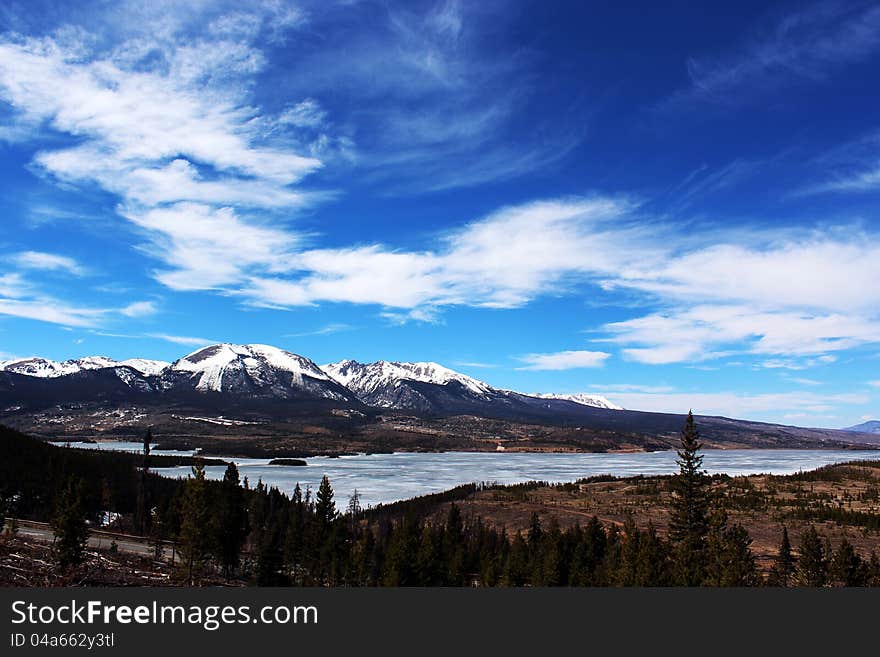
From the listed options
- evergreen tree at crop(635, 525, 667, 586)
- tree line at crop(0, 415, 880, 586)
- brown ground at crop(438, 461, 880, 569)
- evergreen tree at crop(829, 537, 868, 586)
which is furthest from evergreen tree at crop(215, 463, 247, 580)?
evergreen tree at crop(829, 537, 868, 586)

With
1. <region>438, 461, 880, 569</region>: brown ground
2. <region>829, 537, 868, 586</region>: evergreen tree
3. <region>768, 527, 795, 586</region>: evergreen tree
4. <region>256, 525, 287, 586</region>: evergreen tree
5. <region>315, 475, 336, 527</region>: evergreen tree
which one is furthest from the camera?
<region>438, 461, 880, 569</region>: brown ground

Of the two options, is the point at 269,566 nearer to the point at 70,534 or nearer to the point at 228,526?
the point at 228,526

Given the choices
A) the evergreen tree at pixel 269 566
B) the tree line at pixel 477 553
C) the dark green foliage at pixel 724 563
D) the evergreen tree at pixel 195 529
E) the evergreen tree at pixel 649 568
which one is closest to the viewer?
the dark green foliage at pixel 724 563

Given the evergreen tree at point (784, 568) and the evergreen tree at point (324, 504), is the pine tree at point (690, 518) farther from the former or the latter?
the evergreen tree at point (324, 504)

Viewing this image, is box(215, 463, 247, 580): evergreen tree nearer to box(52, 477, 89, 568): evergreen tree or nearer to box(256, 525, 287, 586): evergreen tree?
box(256, 525, 287, 586): evergreen tree

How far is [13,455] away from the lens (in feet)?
392

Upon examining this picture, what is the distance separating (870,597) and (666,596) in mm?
5560

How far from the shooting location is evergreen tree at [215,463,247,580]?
59.7 m

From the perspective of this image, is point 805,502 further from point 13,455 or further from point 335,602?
point 13,455

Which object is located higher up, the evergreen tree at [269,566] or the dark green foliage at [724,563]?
the dark green foliage at [724,563]

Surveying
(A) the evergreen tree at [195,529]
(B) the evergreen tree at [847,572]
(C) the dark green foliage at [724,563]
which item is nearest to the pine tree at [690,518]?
(C) the dark green foliage at [724,563]

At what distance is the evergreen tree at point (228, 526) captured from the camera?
59719mm

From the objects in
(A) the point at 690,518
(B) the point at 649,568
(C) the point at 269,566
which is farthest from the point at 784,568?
(C) the point at 269,566

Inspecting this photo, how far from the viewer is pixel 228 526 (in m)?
63.4
